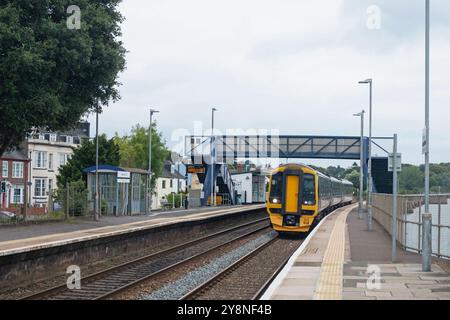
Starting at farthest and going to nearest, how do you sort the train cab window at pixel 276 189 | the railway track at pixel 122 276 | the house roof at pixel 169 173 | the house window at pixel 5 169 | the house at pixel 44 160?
the house roof at pixel 169 173 → the house at pixel 44 160 → the house window at pixel 5 169 → the train cab window at pixel 276 189 → the railway track at pixel 122 276

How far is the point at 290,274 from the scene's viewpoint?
13125 millimetres

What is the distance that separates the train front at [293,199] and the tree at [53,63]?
770 cm

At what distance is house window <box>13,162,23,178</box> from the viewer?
53656 millimetres

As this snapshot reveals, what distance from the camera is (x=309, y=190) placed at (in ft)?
85.9

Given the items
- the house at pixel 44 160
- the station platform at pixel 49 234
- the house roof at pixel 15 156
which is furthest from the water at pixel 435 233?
the house at pixel 44 160

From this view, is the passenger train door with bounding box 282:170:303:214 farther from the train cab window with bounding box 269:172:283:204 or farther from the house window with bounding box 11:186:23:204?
the house window with bounding box 11:186:23:204

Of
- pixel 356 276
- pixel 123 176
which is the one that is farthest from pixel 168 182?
pixel 356 276

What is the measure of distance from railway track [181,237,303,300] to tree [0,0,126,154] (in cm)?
884

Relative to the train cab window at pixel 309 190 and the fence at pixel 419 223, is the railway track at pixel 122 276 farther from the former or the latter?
the fence at pixel 419 223

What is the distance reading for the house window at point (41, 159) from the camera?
199 ft

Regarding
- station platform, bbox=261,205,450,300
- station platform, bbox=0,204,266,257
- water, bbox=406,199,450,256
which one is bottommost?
station platform, bbox=261,205,450,300

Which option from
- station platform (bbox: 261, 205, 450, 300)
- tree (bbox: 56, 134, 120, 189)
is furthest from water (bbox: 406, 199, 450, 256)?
tree (bbox: 56, 134, 120, 189)

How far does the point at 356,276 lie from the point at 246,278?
3.13 m
